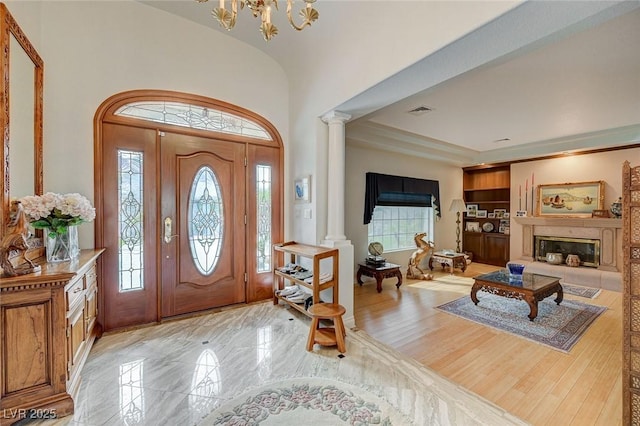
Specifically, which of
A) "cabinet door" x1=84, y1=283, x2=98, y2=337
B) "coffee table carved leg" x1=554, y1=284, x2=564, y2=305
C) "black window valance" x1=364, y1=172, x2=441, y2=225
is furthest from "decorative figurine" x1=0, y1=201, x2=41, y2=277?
"coffee table carved leg" x1=554, y1=284, x2=564, y2=305

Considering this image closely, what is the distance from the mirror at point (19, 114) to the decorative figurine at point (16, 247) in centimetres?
11

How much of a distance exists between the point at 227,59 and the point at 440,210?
5461 mm

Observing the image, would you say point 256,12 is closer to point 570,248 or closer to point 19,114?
point 19,114

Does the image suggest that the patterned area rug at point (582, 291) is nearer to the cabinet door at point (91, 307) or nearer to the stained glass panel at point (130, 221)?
the stained glass panel at point (130, 221)

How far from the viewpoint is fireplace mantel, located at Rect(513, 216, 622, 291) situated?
4.87 metres

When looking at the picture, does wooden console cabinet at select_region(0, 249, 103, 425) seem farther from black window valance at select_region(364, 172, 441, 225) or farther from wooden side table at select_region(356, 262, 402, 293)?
black window valance at select_region(364, 172, 441, 225)

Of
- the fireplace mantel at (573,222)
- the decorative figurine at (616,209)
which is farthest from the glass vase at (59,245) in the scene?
the decorative figurine at (616,209)

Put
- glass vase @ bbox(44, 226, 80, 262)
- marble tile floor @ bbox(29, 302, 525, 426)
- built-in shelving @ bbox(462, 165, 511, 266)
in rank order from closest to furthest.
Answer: marble tile floor @ bbox(29, 302, 525, 426)
glass vase @ bbox(44, 226, 80, 262)
built-in shelving @ bbox(462, 165, 511, 266)

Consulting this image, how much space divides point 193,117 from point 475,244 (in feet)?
22.9

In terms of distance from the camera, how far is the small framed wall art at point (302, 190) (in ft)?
11.0

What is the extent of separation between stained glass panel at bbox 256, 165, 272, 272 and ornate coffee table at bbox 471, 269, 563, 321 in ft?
9.73

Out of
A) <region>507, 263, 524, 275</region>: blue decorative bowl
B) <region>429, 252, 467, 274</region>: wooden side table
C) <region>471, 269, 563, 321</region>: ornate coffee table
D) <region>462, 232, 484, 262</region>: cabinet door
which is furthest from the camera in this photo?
<region>462, 232, 484, 262</region>: cabinet door

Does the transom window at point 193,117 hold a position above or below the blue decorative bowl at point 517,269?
above

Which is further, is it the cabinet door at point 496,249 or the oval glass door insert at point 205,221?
the cabinet door at point 496,249
